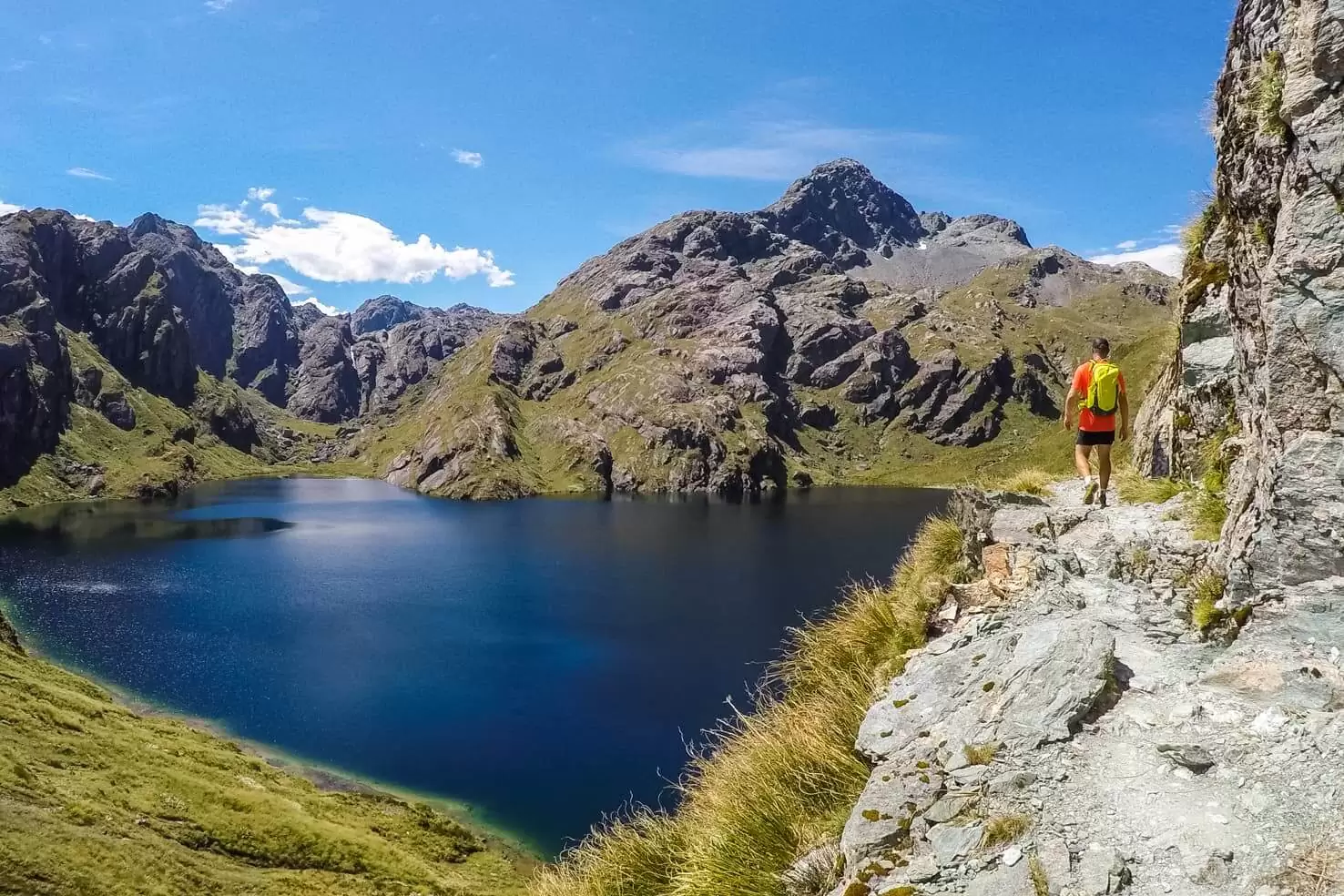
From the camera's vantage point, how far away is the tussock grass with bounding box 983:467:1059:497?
18703 mm

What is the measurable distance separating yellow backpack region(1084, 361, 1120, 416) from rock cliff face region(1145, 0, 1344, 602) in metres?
4.73

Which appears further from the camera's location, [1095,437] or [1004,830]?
[1095,437]

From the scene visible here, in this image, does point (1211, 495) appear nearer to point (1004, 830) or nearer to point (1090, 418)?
point (1090, 418)

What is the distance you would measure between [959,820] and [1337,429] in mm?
5663

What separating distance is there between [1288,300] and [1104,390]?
8943mm

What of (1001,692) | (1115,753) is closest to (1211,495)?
(1001,692)

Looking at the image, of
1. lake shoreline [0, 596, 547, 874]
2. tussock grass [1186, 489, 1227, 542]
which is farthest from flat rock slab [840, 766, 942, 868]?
lake shoreline [0, 596, 547, 874]

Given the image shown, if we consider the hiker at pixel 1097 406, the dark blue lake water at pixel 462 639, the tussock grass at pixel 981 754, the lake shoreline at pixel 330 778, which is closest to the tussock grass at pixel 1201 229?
the hiker at pixel 1097 406

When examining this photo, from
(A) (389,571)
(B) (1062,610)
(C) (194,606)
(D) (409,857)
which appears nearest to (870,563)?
(A) (389,571)

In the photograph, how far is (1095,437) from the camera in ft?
58.0

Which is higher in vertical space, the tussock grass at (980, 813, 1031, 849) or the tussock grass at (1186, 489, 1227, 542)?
the tussock grass at (1186, 489, 1227, 542)

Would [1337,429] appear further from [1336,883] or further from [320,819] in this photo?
[320,819]

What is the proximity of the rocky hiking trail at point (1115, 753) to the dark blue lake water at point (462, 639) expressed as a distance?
25.9 metres

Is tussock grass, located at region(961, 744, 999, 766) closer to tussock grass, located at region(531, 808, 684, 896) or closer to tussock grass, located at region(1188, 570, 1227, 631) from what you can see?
tussock grass, located at region(1188, 570, 1227, 631)
